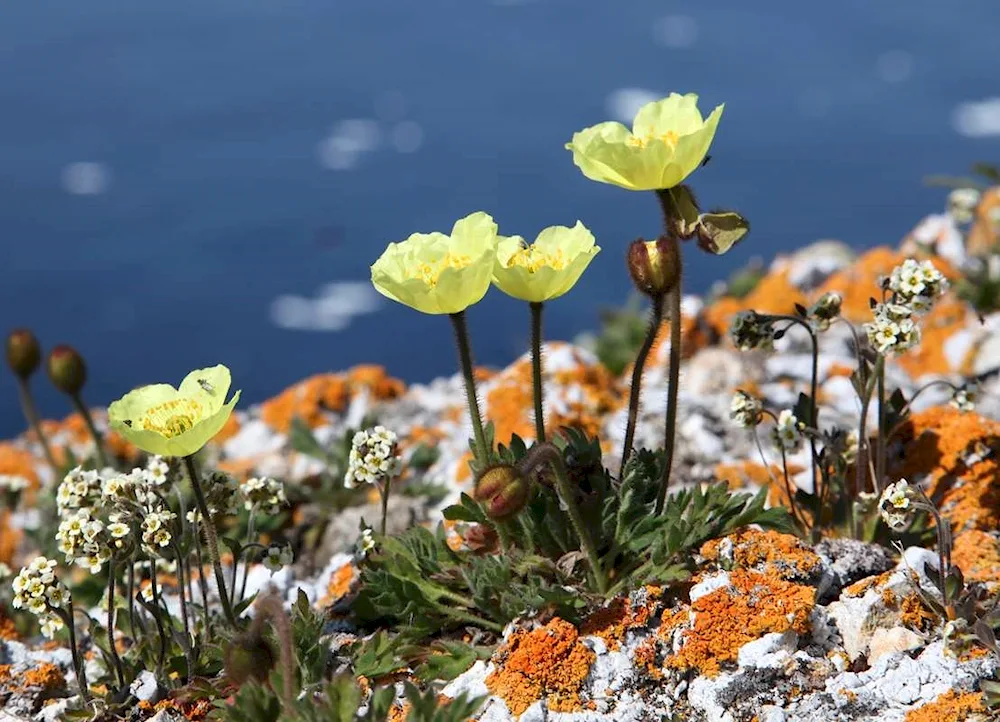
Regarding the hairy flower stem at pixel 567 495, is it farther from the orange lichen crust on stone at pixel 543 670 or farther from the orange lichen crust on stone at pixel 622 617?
the orange lichen crust on stone at pixel 543 670

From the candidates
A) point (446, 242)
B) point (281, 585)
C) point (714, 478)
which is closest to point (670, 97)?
point (446, 242)

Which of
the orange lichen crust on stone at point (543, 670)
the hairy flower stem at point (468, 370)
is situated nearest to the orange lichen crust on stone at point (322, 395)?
the hairy flower stem at point (468, 370)

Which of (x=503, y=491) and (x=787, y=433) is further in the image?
(x=787, y=433)

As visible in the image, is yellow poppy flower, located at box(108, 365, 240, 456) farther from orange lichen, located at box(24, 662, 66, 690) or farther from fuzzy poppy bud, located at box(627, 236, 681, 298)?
fuzzy poppy bud, located at box(627, 236, 681, 298)

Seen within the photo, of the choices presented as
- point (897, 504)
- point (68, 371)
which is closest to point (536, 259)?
point (897, 504)

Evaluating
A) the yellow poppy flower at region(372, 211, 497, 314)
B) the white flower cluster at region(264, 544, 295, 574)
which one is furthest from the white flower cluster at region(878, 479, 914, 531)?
the white flower cluster at region(264, 544, 295, 574)

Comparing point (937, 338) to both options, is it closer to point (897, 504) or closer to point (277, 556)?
point (897, 504)
